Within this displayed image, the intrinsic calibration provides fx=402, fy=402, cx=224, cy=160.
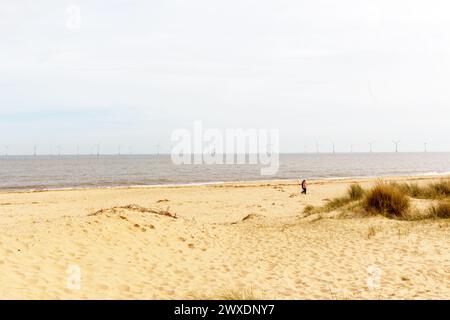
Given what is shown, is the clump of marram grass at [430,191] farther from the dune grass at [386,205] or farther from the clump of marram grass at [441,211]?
the clump of marram grass at [441,211]

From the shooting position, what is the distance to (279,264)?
9.86 m

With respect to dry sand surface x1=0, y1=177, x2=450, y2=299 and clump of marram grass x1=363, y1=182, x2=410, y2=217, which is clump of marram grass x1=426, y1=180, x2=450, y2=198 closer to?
clump of marram grass x1=363, y1=182, x2=410, y2=217

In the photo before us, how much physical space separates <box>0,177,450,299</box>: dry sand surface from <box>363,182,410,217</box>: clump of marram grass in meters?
0.93

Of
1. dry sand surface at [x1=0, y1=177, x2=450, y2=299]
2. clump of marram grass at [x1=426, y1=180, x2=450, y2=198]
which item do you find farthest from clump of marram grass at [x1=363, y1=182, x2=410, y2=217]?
clump of marram grass at [x1=426, y1=180, x2=450, y2=198]

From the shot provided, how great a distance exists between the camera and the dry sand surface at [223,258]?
24.5 ft

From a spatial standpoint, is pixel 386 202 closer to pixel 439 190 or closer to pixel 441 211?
pixel 441 211

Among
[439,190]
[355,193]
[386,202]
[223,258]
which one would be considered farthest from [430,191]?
[223,258]

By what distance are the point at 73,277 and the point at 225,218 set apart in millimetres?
11641

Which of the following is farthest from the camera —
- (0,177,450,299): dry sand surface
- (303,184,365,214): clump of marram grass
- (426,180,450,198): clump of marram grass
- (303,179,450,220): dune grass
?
(426,180,450,198): clump of marram grass

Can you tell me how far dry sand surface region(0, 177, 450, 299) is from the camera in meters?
7.48

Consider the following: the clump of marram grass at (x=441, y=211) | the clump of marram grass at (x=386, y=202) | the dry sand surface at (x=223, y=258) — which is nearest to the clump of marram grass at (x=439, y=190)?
the clump of marram grass at (x=386, y=202)
